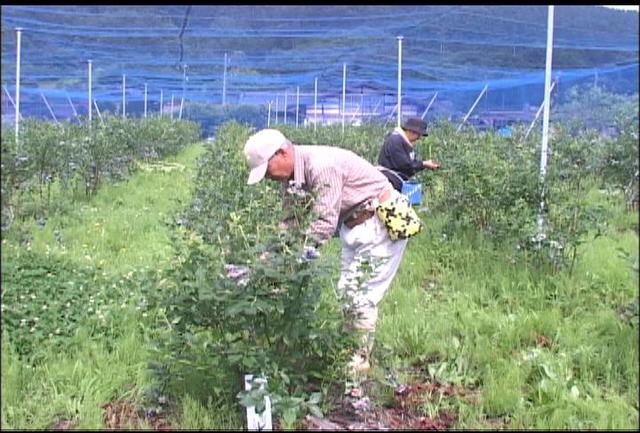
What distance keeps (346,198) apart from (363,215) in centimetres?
15

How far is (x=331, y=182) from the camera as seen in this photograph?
311cm

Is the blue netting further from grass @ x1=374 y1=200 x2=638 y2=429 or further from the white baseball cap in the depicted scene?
the white baseball cap

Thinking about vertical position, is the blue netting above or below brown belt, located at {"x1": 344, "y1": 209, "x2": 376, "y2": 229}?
above

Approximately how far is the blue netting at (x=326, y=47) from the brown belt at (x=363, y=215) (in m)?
4.52

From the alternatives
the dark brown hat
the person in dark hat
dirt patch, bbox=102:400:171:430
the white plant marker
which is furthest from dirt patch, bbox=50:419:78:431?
the dark brown hat

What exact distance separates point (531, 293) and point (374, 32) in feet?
23.6

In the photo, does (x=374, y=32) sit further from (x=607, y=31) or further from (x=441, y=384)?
(x=441, y=384)

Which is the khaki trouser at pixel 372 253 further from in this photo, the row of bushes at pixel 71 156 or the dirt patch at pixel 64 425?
the row of bushes at pixel 71 156

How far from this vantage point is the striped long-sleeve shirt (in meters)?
Result: 2.98

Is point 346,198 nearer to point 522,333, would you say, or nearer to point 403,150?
point 522,333

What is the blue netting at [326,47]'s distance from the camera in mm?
9617

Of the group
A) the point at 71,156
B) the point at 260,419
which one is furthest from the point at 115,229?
the point at 260,419

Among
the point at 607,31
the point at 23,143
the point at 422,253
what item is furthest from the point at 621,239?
the point at 607,31

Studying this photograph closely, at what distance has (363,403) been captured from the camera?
2.89m
